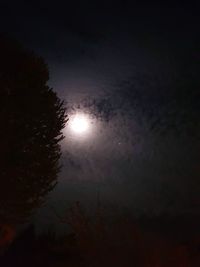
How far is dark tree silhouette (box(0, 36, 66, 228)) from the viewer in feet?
70.7

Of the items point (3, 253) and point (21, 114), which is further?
point (3, 253)

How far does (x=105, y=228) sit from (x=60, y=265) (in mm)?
3031

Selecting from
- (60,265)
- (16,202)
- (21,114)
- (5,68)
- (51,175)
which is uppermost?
(5,68)

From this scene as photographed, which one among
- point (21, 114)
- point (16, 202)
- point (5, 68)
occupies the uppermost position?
point (5, 68)

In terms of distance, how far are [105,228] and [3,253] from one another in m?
5.74

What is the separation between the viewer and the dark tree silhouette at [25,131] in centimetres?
2155

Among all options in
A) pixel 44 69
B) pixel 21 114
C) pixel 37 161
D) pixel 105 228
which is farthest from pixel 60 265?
pixel 44 69

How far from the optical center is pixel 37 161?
22203mm

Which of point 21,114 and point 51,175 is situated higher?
point 21,114

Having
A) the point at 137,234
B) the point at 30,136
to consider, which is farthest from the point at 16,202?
the point at 137,234

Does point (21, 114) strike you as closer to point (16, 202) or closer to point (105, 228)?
point (16, 202)

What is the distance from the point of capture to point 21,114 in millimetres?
21844

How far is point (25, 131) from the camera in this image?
860 inches

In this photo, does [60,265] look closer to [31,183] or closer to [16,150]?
[31,183]
